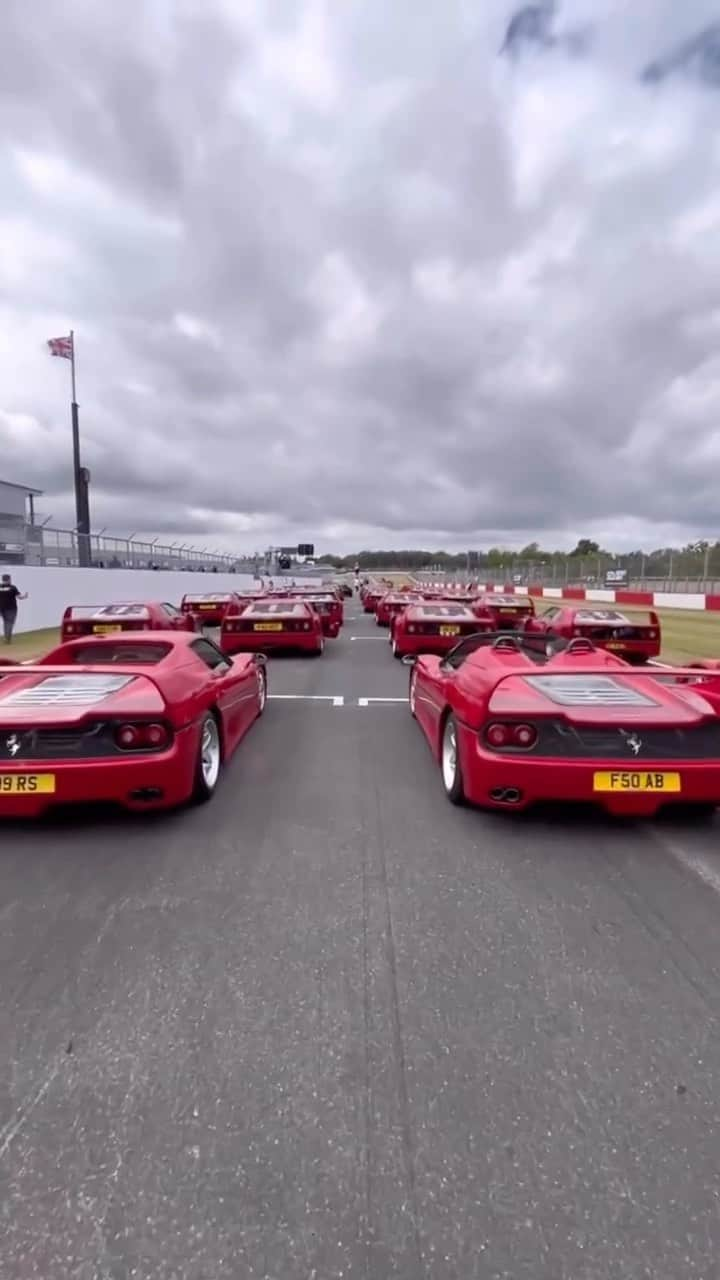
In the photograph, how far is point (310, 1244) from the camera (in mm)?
1444

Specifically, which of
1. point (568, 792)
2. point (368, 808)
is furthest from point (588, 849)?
point (368, 808)

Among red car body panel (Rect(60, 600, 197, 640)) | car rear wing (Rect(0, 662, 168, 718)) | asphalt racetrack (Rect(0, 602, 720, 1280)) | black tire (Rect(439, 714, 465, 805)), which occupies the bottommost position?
asphalt racetrack (Rect(0, 602, 720, 1280))

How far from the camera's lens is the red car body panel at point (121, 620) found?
32.6 ft

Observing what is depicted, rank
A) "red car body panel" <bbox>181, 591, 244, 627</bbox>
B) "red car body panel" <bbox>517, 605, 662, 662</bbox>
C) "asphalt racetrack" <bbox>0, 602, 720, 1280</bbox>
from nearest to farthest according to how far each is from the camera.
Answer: "asphalt racetrack" <bbox>0, 602, 720, 1280</bbox>, "red car body panel" <bbox>517, 605, 662, 662</bbox>, "red car body panel" <bbox>181, 591, 244, 627</bbox>

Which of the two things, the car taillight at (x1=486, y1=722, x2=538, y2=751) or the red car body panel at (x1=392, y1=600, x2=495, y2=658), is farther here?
the red car body panel at (x1=392, y1=600, x2=495, y2=658)

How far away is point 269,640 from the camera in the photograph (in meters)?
11.9

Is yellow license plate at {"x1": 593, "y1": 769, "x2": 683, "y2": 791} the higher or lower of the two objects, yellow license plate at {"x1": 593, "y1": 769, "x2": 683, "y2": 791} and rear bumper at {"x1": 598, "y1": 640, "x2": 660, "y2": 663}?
the lower

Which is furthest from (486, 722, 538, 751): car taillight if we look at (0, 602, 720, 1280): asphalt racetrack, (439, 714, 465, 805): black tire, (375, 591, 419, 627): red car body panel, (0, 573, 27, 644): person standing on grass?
(375, 591, 419, 627): red car body panel

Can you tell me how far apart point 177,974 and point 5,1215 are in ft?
3.06

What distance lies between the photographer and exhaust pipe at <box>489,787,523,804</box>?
367 centimetres

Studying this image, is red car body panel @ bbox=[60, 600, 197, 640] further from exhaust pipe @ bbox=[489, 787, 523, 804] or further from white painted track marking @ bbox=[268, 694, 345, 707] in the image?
exhaust pipe @ bbox=[489, 787, 523, 804]

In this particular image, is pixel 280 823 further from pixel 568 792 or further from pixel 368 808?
pixel 568 792

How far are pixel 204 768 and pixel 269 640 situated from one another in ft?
25.5

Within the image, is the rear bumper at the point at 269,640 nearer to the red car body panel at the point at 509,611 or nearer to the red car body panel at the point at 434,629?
the red car body panel at the point at 434,629
